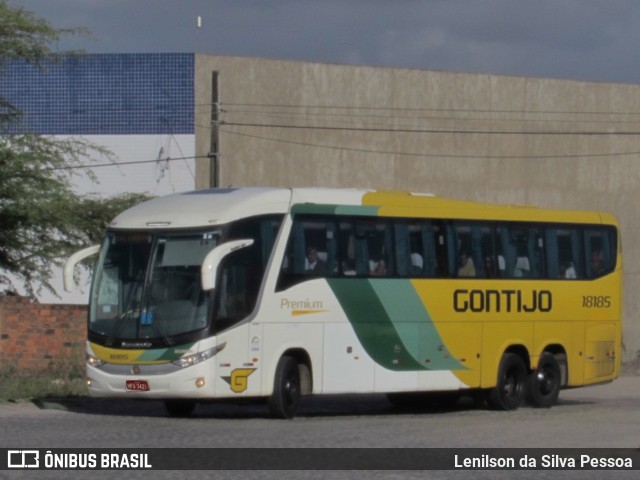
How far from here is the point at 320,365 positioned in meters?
21.1

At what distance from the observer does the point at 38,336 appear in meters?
28.8

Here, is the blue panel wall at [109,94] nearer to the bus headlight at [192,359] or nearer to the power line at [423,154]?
the power line at [423,154]

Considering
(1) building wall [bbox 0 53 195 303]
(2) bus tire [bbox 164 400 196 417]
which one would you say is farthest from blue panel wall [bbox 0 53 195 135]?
(2) bus tire [bbox 164 400 196 417]

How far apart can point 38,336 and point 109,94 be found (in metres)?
18.3

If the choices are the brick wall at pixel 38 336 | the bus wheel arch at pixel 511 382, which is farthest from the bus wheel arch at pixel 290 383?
the brick wall at pixel 38 336

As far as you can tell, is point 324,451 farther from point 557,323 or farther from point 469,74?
point 469,74

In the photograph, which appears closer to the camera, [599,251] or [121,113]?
[599,251]

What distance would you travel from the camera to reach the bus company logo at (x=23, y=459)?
532 inches

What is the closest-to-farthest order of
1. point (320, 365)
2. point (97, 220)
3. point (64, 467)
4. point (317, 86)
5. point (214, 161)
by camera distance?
point (64, 467) → point (320, 365) → point (97, 220) → point (214, 161) → point (317, 86)

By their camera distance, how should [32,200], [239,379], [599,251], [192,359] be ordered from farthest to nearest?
[32,200]
[599,251]
[239,379]
[192,359]

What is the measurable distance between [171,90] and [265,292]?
2595 cm

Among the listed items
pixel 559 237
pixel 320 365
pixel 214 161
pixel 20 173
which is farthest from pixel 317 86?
pixel 320 365

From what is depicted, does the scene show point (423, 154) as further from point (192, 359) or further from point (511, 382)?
point (192, 359)

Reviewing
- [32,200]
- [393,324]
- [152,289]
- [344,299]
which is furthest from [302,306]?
[32,200]
